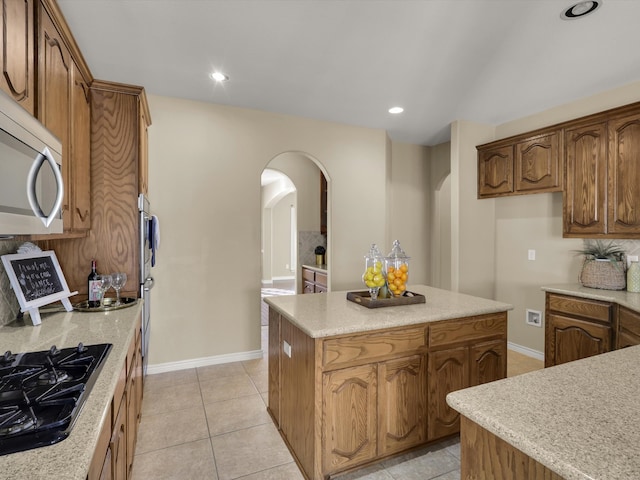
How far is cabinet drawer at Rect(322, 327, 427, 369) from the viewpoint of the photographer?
174 centimetres

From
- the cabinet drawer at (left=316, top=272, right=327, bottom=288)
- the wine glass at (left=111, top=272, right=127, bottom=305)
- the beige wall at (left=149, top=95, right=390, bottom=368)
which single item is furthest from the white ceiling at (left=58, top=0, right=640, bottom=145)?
the cabinet drawer at (left=316, top=272, right=327, bottom=288)

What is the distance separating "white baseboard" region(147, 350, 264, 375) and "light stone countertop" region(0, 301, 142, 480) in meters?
1.35

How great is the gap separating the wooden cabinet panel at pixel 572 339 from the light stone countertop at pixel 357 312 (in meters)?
1.13

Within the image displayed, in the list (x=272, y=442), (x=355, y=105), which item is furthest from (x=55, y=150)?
(x=355, y=105)

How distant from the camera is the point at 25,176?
98cm

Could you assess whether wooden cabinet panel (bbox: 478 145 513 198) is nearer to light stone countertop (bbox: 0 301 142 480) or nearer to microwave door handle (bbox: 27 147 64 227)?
light stone countertop (bbox: 0 301 142 480)

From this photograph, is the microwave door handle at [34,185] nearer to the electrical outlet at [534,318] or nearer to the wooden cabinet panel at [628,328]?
Result: the wooden cabinet panel at [628,328]

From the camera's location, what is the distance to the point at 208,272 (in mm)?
3510

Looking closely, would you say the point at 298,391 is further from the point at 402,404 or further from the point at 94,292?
the point at 94,292

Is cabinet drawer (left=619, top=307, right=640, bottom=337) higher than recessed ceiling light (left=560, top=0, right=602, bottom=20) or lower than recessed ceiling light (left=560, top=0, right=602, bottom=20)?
lower

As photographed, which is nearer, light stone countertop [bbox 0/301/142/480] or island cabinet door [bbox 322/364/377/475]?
light stone countertop [bbox 0/301/142/480]

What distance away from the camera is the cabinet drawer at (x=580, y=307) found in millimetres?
2666

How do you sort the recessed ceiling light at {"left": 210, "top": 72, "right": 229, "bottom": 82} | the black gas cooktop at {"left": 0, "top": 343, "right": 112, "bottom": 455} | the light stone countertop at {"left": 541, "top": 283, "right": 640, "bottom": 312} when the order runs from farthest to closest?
the recessed ceiling light at {"left": 210, "top": 72, "right": 229, "bottom": 82} < the light stone countertop at {"left": 541, "top": 283, "right": 640, "bottom": 312} < the black gas cooktop at {"left": 0, "top": 343, "right": 112, "bottom": 455}

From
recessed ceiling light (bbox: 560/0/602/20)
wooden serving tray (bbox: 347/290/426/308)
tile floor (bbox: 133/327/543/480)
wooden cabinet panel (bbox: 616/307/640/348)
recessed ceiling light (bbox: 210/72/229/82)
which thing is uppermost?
recessed ceiling light (bbox: 560/0/602/20)
